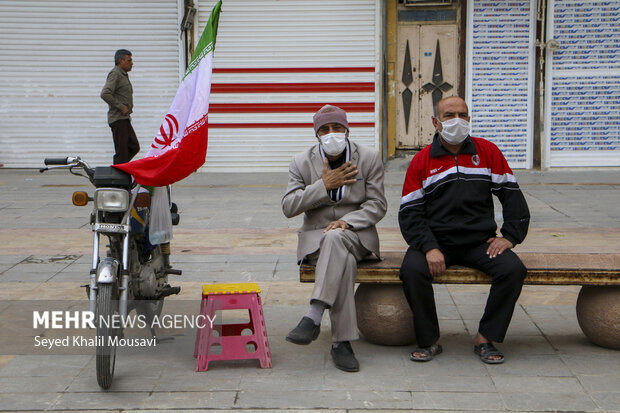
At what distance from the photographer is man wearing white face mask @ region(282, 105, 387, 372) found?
4336 mm

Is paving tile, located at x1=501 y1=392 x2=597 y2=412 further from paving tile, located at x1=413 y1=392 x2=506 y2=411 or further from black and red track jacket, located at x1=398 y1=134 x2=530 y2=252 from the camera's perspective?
black and red track jacket, located at x1=398 y1=134 x2=530 y2=252

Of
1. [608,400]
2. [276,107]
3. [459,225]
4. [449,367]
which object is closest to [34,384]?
[449,367]

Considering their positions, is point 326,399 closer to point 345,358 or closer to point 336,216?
point 345,358

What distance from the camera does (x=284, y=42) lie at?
1316 centimetres

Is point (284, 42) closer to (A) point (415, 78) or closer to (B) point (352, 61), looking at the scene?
(B) point (352, 61)

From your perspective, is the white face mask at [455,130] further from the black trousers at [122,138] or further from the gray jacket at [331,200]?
the black trousers at [122,138]

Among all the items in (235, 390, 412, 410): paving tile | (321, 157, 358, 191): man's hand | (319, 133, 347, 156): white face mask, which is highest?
(319, 133, 347, 156): white face mask

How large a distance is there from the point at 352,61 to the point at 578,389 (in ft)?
31.8

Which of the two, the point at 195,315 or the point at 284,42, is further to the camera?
the point at 284,42

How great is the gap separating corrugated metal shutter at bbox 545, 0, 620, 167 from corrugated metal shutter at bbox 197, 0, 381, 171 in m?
2.77

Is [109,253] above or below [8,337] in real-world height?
above

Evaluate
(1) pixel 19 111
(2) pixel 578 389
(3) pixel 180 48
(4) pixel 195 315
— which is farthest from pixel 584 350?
(1) pixel 19 111

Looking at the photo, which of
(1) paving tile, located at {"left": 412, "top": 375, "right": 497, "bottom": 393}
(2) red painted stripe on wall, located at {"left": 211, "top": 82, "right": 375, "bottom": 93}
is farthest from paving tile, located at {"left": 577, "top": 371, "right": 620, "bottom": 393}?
(2) red painted stripe on wall, located at {"left": 211, "top": 82, "right": 375, "bottom": 93}
